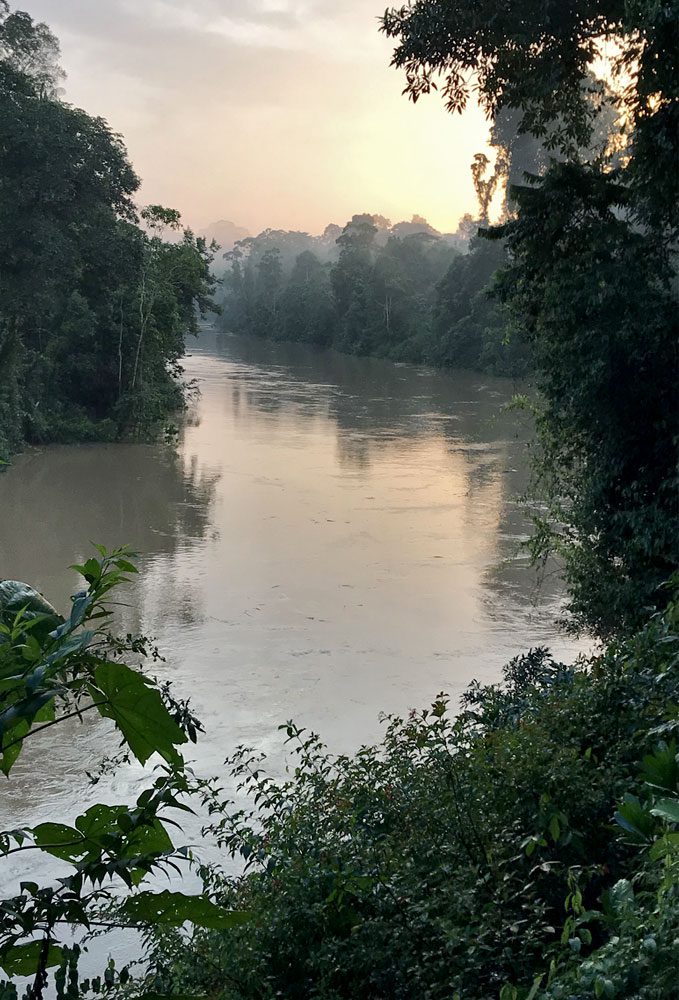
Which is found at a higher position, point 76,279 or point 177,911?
point 76,279

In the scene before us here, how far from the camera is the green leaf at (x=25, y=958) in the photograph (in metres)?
0.89

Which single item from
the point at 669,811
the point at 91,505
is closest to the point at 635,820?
the point at 669,811

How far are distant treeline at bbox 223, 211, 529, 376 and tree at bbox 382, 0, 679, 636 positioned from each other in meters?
20.4

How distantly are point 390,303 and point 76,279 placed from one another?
99.4 ft

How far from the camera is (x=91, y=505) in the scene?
15.3 m

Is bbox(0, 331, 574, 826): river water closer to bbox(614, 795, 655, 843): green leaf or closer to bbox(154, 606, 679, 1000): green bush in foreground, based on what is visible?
bbox(154, 606, 679, 1000): green bush in foreground

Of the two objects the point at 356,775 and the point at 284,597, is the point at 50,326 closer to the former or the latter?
the point at 284,597

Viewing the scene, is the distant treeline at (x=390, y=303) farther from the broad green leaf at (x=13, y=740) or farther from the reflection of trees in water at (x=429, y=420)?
the broad green leaf at (x=13, y=740)

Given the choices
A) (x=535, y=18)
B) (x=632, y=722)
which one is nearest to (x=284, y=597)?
(x=535, y=18)

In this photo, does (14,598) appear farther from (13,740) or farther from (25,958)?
(25,958)

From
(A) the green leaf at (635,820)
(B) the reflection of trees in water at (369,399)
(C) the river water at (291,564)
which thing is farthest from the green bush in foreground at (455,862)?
(B) the reflection of trees in water at (369,399)

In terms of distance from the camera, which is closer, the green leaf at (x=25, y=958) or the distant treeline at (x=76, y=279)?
the green leaf at (x=25, y=958)

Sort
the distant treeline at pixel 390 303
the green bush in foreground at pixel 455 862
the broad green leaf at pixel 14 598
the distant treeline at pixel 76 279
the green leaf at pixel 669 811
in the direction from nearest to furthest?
the broad green leaf at pixel 14 598, the green leaf at pixel 669 811, the green bush in foreground at pixel 455 862, the distant treeline at pixel 76 279, the distant treeline at pixel 390 303

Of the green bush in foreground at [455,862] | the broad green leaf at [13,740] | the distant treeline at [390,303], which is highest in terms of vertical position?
the distant treeline at [390,303]
